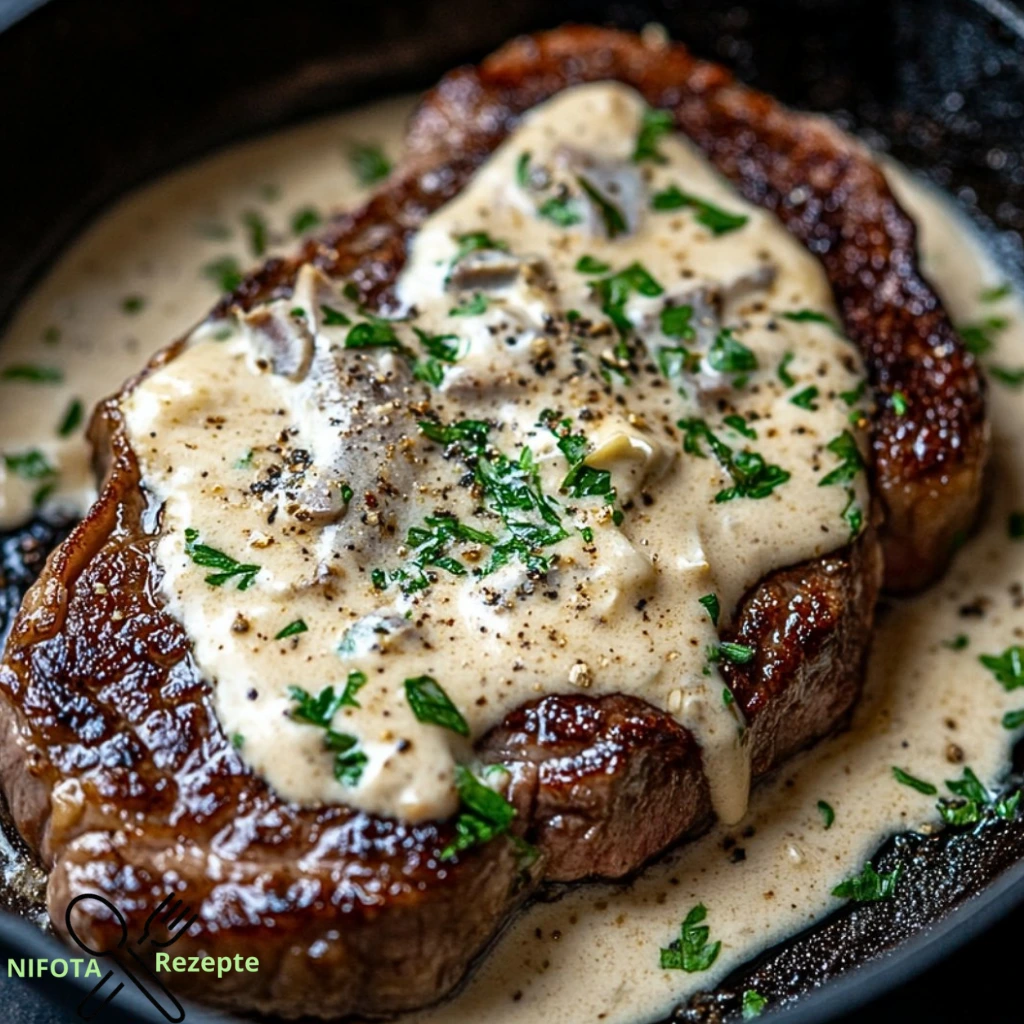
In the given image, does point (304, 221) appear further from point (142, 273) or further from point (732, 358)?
point (732, 358)

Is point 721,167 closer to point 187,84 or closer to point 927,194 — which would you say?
point 927,194

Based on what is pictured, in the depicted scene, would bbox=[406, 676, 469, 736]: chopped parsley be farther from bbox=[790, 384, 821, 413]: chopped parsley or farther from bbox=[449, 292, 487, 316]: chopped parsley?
bbox=[790, 384, 821, 413]: chopped parsley

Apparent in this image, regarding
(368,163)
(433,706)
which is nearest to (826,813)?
(433,706)

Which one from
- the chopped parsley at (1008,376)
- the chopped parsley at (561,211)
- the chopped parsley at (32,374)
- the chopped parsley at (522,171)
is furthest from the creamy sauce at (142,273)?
the chopped parsley at (1008,376)

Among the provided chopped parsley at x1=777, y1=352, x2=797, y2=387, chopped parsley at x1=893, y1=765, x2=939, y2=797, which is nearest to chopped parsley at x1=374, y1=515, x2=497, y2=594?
chopped parsley at x1=777, y1=352, x2=797, y2=387

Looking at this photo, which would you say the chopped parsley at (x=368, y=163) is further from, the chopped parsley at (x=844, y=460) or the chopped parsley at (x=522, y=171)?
the chopped parsley at (x=844, y=460)

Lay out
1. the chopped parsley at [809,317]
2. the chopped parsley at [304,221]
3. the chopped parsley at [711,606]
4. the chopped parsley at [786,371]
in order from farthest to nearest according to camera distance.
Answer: the chopped parsley at [304,221], the chopped parsley at [809,317], the chopped parsley at [786,371], the chopped parsley at [711,606]
